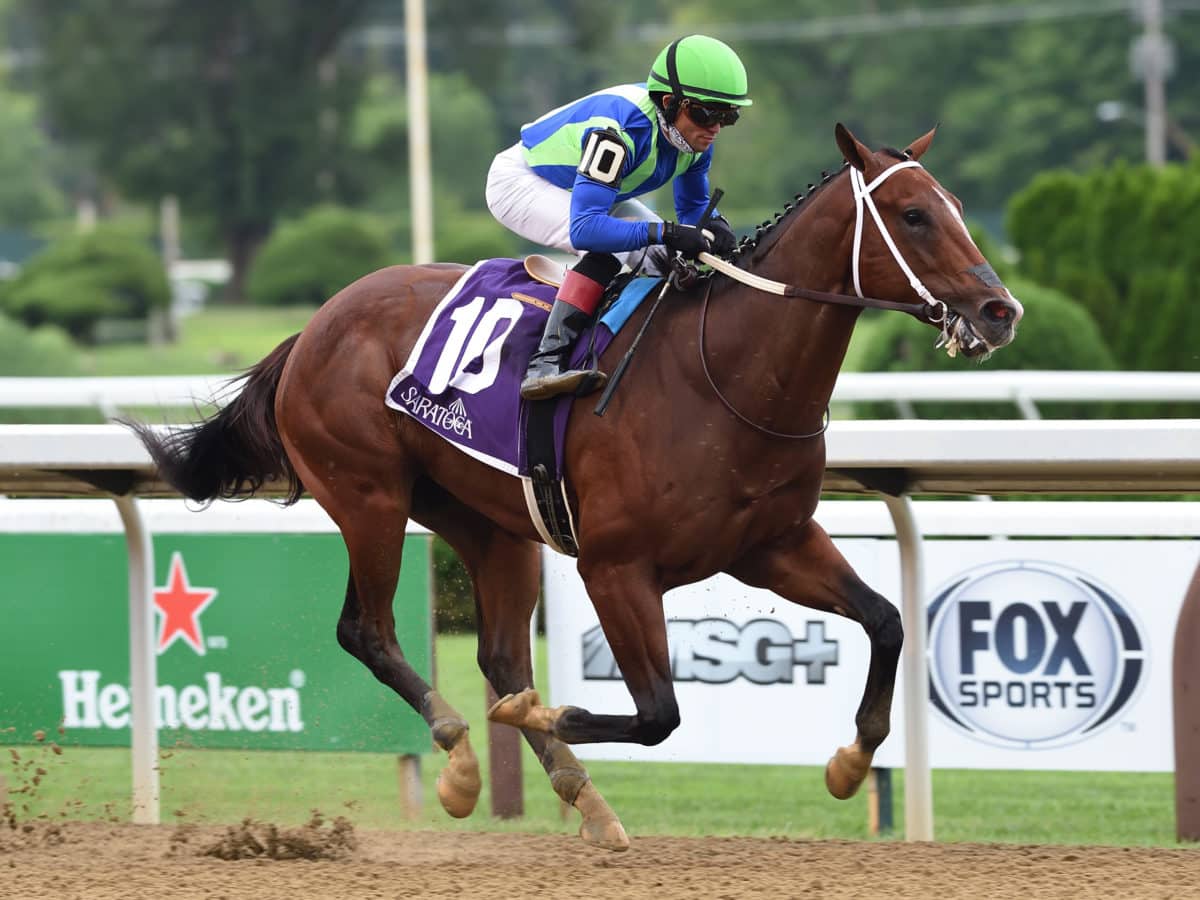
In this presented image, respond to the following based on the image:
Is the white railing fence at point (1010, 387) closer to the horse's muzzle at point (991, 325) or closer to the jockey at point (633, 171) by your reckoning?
the jockey at point (633, 171)

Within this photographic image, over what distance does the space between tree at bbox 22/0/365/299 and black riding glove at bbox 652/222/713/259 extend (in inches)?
1375

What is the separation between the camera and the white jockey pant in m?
4.49

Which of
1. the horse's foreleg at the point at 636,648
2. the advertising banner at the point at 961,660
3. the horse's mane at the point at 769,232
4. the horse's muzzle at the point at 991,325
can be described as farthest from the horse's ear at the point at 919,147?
the advertising banner at the point at 961,660

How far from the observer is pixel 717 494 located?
4.00 m

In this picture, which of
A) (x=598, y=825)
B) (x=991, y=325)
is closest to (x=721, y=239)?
(x=991, y=325)

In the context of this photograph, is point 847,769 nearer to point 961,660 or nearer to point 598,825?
point 598,825

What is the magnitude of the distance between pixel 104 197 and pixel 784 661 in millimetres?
59638

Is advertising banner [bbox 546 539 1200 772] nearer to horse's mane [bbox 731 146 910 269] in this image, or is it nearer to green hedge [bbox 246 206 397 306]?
horse's mane [bbox 731 146 910 269]

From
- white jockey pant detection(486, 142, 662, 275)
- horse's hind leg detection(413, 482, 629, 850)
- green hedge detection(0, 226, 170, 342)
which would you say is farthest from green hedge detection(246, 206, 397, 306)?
white jockey pant detection(486, 142, 662, 275)

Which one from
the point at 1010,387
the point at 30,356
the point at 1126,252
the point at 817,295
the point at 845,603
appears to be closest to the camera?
the point at 817,295

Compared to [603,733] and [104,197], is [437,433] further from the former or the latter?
[104,197]

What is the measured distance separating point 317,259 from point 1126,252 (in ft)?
70.5

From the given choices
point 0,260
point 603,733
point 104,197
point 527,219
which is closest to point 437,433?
point 527,219

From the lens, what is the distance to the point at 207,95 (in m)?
38.4
